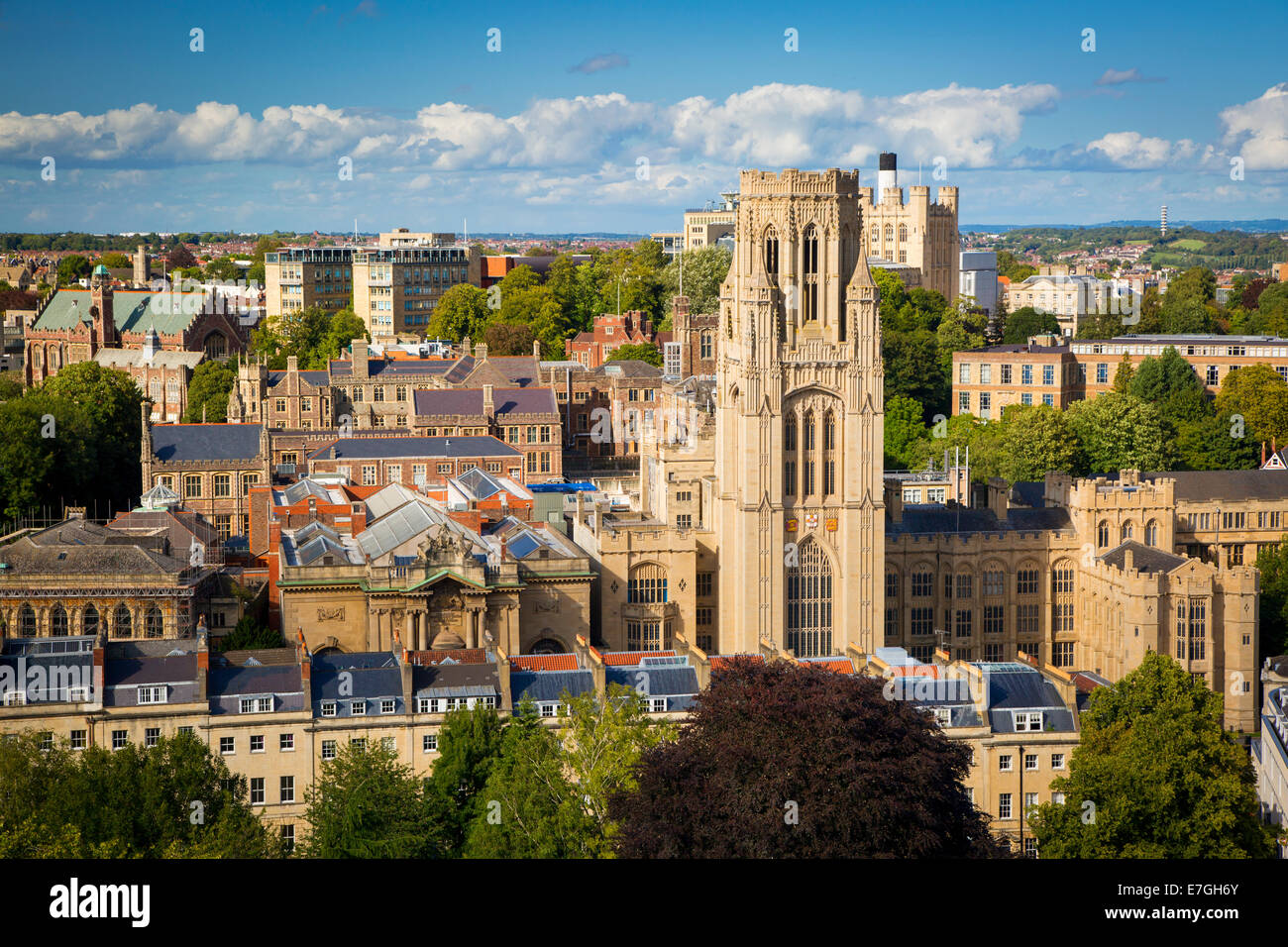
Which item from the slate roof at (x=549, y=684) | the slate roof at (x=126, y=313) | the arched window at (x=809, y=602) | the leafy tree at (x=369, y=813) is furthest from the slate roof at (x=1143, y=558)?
the slate roof at (x=126, y=313)

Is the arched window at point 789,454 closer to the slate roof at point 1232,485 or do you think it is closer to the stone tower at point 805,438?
the stone tower at point 805,438

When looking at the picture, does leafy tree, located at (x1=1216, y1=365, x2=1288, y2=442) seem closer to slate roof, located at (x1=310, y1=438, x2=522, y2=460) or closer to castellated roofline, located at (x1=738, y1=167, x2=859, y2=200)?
slate roof, located at (x1=310, y1=438, x2=522, y2=460)

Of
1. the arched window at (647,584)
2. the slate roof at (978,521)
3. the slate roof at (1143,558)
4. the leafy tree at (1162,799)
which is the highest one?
the slate roof at (978,521)

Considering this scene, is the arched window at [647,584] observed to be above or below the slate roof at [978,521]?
below

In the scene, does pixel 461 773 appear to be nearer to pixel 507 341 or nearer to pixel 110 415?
pixel 110 415

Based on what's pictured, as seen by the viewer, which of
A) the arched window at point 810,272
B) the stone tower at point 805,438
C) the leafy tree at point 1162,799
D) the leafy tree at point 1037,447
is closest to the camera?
the leafy tree at point 1162,799

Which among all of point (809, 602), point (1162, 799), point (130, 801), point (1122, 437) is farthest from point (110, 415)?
point (1162, 799)
